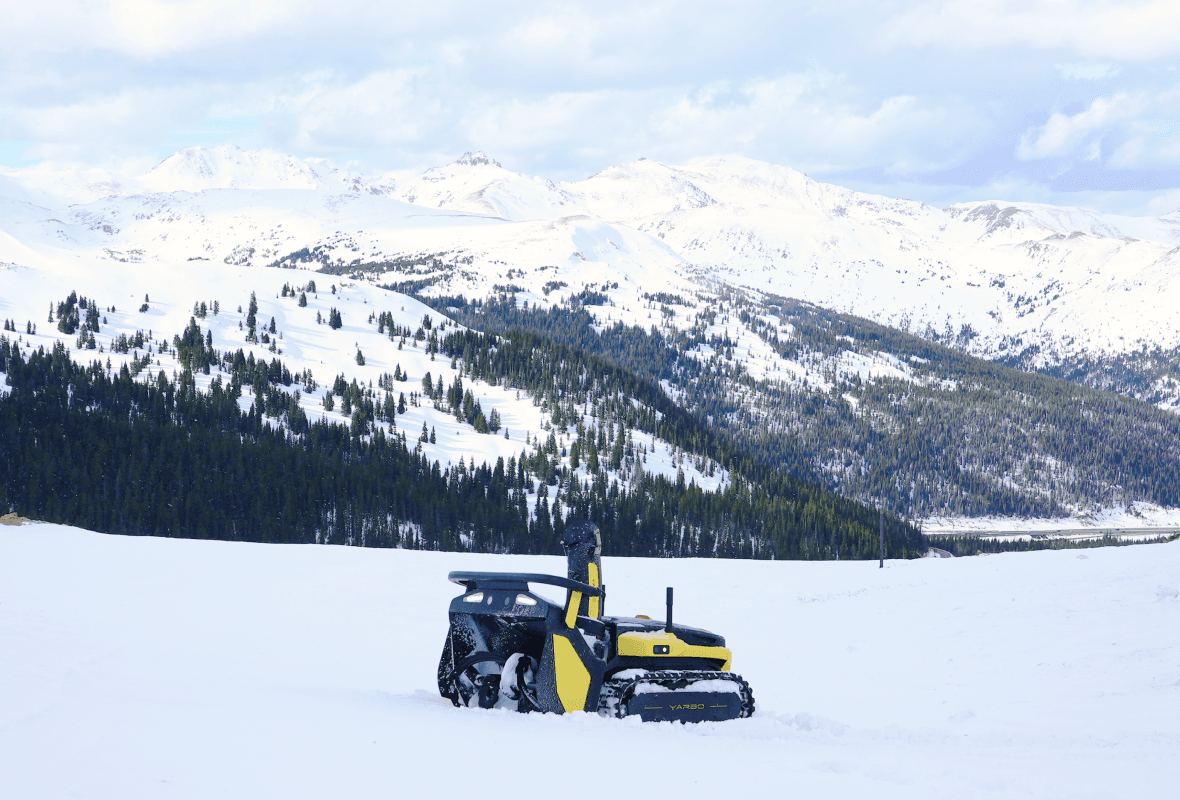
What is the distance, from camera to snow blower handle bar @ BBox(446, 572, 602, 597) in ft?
34.9

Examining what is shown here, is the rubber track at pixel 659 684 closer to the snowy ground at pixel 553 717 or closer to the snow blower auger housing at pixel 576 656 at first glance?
the snow blower auger housing at pixel 576 656

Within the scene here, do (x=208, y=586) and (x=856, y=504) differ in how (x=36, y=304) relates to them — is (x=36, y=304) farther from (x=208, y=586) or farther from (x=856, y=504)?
(x=208, y=586)

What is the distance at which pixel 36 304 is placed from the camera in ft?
541

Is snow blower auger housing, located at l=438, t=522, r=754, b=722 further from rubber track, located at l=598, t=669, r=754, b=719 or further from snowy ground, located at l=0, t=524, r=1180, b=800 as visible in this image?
snowy ground, located at l=0, t=524, r=1180, b=800

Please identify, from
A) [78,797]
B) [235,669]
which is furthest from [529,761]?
[235,669]

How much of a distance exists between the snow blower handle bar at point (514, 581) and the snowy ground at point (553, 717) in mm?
1492

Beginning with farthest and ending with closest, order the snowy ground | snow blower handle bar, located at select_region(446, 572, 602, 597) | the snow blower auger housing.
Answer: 1. the snow blower auger housing
2. snow blower handle bar, located at select_region(446, 572, 602, 597)
3. the snowy ground

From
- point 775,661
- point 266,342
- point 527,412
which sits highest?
point 266,342

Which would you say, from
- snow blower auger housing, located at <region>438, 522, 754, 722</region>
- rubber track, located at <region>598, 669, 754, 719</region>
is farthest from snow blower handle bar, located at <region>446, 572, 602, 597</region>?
rubber track, located at <region>598, 669, 754, 719</region>

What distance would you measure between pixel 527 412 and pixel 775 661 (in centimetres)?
13038

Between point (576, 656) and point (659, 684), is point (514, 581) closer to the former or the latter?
point (576, 656)

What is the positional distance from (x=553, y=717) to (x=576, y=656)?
76 centimetres

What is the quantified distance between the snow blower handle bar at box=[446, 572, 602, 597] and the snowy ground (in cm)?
149

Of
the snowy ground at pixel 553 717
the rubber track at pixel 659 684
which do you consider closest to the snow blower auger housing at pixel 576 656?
the rubber track at pixel 659 684
